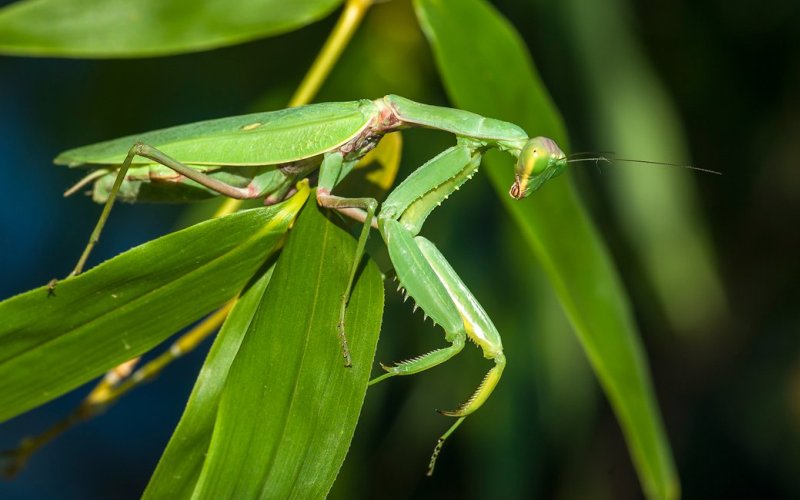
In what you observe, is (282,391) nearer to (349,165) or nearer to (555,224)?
(349,165)

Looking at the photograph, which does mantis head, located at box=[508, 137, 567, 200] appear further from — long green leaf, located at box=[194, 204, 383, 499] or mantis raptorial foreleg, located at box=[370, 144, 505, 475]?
long green leaf, located at box=[194, 204, 383, 499]

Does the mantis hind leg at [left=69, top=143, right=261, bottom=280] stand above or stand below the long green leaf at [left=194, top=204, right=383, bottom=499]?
above

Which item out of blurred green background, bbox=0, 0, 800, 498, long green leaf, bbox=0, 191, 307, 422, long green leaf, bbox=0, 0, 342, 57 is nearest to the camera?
long green leaf, bbox=0, 191, 307, 422

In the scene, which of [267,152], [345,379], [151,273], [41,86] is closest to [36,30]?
[267,152]

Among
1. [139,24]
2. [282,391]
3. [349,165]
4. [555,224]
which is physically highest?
[139,24]

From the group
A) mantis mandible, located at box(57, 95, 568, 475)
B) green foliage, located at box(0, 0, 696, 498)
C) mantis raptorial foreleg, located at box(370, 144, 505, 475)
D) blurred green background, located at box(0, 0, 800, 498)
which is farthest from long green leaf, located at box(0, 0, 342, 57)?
blurred green background, located at box(0, 0, 800, 498)

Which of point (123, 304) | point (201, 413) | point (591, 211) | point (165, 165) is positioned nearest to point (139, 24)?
point (165, 165)

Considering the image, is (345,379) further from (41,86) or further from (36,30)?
(41,86)
